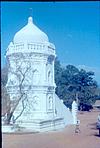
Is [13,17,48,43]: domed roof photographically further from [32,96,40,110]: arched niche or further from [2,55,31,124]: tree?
[32,96,40,110]: arched niche

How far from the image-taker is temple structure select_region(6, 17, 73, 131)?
307 cm

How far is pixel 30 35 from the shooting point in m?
3.27

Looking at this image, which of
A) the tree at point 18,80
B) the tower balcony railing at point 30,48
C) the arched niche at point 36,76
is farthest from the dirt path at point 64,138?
the tower balcony railing at point 30,48

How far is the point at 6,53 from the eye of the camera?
299 cm

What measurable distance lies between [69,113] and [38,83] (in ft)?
1.46

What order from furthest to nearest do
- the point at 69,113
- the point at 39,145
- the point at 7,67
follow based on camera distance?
1. the point at 69,113
2. the point at 7,67
3. the point at 39,145

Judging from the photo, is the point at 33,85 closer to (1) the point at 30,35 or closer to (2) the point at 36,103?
(2) the point at 36,103

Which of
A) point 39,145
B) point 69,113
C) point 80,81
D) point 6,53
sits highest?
→ point 6,53

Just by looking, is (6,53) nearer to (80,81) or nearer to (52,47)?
(52,47)

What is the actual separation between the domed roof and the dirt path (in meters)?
0.84

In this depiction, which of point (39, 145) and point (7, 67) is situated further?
point (7, 67)

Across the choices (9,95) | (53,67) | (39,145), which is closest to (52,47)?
(53,67)

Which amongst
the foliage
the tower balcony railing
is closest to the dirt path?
the foliage

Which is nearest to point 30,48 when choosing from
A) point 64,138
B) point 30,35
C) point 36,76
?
point 30,35
